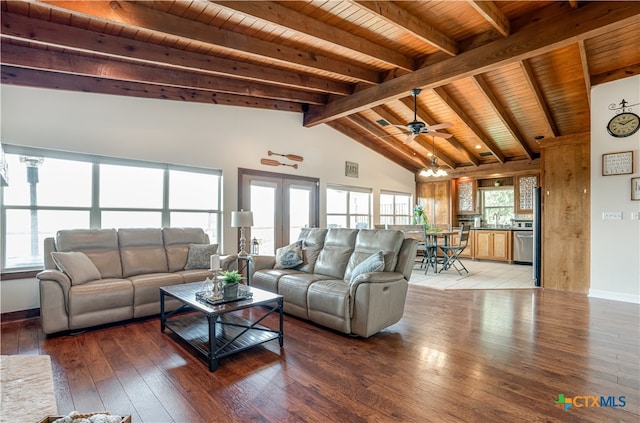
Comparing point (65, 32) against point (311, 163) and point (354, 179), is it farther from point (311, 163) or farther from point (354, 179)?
point (354, 179)

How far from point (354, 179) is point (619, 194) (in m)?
4.73

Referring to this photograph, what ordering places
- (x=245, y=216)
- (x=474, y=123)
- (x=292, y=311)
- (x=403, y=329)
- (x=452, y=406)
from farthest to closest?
(x=474, y=123) < (x=245, y=216) < (x=292, y=311) < (x=403, y=329) < (x=452, y=406)

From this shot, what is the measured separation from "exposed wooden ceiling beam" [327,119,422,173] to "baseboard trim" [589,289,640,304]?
5.22 metres

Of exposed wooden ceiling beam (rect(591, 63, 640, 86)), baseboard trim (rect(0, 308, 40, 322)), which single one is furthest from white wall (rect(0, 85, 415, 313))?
exposed wooden ceiling beam (rect(591, 63, 640, 86))

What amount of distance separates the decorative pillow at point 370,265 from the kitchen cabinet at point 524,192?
635 cm

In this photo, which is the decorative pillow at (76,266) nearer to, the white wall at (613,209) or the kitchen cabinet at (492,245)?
the white wall at (613,209)

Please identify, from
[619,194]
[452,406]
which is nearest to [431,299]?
[452,406]

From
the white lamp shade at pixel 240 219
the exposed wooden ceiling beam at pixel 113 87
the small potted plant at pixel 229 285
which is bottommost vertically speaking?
the small potted plant at pixel 229 285

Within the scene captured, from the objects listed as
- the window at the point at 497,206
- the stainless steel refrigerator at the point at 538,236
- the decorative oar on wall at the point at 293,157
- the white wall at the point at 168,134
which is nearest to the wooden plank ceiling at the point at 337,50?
the white wall at the point at 168,134

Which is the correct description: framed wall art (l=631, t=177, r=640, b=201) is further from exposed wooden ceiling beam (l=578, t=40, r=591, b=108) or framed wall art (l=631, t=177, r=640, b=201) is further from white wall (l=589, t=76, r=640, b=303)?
exposed wooden ceiling beam (l=578, t=40, r=591, b=108)

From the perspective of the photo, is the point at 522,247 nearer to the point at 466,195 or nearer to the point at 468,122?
the point at 466,195

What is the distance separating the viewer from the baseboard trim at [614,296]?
430 centimetres

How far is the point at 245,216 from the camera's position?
4.84 metres

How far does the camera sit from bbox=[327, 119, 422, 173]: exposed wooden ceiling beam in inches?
289
